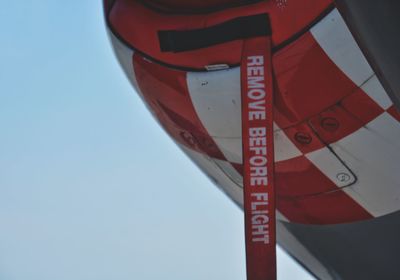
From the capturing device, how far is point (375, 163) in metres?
2.80

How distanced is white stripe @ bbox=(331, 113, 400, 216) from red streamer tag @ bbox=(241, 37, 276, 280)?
48 cm

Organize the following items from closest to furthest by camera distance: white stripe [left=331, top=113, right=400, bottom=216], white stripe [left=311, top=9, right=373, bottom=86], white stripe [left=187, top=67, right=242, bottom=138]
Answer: white stripe [left=311, top=9, right=373, bottom=86] → white stripe [left=331, top=113, right=400, bottom=216] → white stripe [left=187, top=67, right=242, bottom=138]

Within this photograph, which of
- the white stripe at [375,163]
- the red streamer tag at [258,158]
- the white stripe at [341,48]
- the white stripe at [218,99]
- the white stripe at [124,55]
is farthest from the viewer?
the white stripe at [124,55]

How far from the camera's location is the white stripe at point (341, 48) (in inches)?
96.8

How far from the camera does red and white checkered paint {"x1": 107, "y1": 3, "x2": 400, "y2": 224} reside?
2.55m

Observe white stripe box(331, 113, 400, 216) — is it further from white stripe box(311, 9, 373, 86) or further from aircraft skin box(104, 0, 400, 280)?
white stripe box(311, 9, 373, 86)

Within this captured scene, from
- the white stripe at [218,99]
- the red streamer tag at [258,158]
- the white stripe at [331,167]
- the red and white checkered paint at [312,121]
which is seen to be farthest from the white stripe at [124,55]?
the white stripe at [331,167]

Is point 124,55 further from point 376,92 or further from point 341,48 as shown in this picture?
point 376,92

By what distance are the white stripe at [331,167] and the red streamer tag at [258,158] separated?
1.67ft

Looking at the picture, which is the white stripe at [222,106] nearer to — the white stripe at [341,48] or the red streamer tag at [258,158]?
the red streamer tag at [258,158]

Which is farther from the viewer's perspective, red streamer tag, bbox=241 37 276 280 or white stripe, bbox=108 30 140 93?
white stripe, bbox=108 30 140 93

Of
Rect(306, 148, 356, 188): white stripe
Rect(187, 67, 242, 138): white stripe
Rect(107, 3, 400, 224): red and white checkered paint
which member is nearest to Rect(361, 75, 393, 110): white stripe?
Rect(107, 3, 400, 224): red and white checkered paint

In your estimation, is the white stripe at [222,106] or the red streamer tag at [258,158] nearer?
the red streamer tag at [258,158]

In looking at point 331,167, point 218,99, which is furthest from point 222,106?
point 331,167
